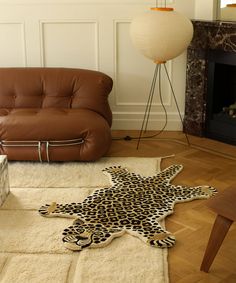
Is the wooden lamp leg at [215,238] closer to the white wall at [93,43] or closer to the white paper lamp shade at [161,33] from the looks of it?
the white paper lamp shade at [161,33]

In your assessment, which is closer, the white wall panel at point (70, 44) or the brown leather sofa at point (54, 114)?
the brown leather sofa at point (54, 114)

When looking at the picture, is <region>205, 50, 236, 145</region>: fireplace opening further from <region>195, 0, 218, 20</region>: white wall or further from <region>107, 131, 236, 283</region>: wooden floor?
<region>195, 0, 218, 20</region>: white wall

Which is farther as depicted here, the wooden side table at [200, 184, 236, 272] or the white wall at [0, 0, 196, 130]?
the white wall at [0, 0, 196, 130]

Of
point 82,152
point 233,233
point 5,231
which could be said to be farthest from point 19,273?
point 82,152

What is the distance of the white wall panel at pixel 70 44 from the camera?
15.1 feet

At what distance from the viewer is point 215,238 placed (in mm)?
2455

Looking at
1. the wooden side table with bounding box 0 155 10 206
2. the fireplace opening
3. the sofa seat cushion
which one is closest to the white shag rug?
the wooden side table with bounding box 0 155 10 206

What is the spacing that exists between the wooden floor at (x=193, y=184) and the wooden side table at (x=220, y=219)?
0.27ft

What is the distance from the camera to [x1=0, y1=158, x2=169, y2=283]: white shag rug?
2453mm

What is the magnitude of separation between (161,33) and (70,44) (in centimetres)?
114

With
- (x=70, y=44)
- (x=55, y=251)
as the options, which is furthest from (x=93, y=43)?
(x=55, y=251)

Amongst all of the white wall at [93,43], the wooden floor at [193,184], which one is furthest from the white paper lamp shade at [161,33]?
the wooden floor at [193,184]

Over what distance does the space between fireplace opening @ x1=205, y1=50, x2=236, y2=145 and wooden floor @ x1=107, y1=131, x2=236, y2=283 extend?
104 mm

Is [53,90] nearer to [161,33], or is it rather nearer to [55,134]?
[55,134]
